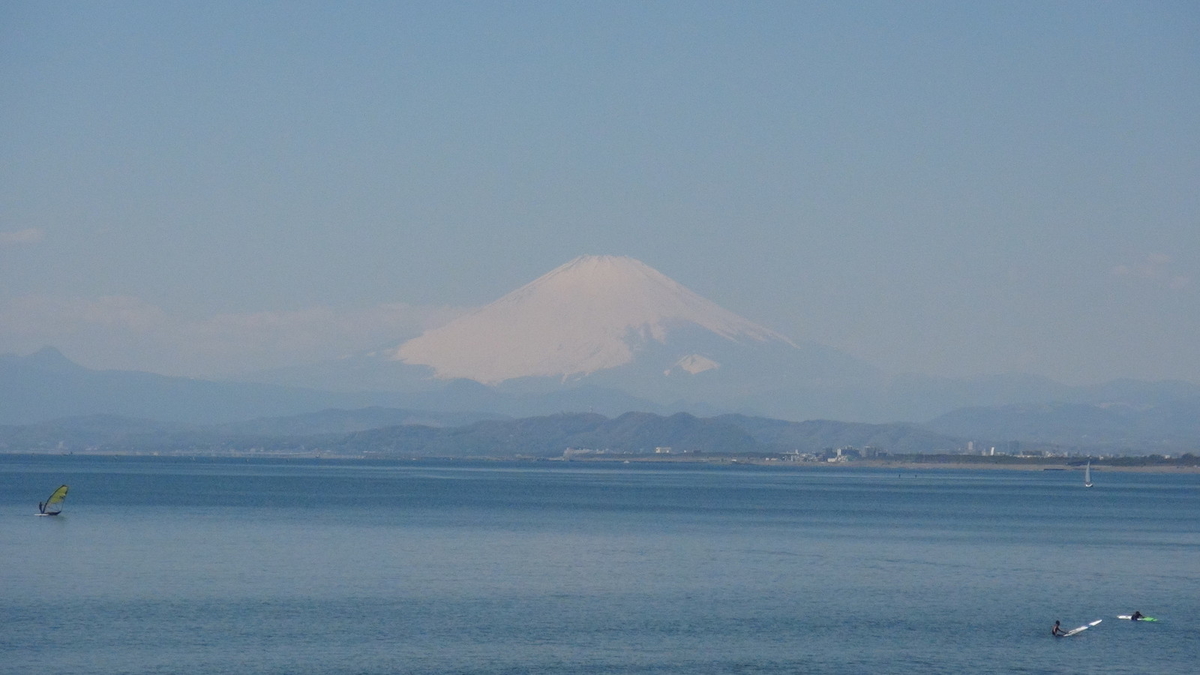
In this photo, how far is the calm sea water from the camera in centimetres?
4216

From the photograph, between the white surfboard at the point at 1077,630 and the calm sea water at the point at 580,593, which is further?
the white surfboard at the point at 1077,630

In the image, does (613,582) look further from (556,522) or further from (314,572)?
(556,522)

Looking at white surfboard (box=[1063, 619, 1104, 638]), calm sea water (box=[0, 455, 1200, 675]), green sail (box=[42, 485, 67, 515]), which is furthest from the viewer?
green sail (box=[42, 485, 67, 515])

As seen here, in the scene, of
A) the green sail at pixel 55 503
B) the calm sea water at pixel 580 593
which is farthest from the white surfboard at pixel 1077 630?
the green sail at pixel 55 503

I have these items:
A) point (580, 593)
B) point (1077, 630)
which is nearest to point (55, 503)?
point (580, 593)

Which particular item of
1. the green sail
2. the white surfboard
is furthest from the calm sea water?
the green sail

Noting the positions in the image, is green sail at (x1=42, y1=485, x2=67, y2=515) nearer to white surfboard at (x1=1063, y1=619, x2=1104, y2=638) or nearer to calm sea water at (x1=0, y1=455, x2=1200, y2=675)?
calm sea water at (x1=0, y1=455, x2=1200, y2=675)

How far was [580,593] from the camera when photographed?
180 ft

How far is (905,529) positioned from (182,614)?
182 ft

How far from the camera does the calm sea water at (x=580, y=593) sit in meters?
42.2

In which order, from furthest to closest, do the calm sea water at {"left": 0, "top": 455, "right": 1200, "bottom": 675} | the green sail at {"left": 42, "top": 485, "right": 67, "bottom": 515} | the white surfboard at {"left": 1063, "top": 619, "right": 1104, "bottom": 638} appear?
the green sail at {"left": 42, "top": 485, "right": 67, "bottom": 515}, the white surfboard at {"left": 1063, "top": 619, "right": 1104, "bottom": 638}, the calm sea water at {"left": 0, "top": 455, "right": 1200, "bottom": 675}

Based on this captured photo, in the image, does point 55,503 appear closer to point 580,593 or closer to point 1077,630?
point 580,593

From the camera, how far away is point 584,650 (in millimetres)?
43125

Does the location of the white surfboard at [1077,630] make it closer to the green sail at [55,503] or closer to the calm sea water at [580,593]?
the calm sea water at [580,593]
